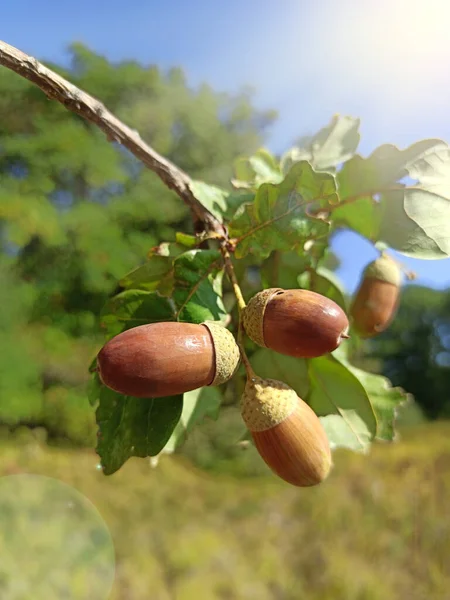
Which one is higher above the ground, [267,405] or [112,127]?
[112,127]

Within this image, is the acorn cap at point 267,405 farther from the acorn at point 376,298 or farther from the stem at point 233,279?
the acorn at point 376,298

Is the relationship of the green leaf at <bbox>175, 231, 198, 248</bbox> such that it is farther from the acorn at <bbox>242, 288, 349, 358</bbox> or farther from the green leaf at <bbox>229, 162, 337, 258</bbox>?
the acorn at <bbox>242, 288, 349, 358</bbox>

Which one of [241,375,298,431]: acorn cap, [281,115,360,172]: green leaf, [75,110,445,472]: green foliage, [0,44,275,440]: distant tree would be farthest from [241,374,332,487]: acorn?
[0,44,275,440]: distant tree

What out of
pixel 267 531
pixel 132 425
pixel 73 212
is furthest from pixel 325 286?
pixel 73 212

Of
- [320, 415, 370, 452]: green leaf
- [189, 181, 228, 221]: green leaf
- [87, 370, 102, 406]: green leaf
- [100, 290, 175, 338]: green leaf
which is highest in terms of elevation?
[189, 181, 228, 221]: green leaf

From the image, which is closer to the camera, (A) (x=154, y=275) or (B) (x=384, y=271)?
(A) (x=154, y=275)

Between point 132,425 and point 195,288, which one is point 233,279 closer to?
point 195,288

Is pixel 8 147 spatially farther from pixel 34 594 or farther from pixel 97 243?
pixel 34 594
